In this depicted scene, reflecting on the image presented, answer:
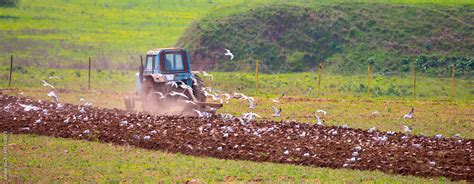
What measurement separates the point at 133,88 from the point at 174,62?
18.3 meters

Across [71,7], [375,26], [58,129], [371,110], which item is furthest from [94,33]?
[58,129]

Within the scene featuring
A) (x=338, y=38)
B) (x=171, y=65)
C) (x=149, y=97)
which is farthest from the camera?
(x=338, y=38)

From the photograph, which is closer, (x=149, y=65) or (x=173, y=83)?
(x=173, y=83)

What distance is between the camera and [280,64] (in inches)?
2314

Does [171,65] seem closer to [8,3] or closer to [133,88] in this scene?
[133,88]

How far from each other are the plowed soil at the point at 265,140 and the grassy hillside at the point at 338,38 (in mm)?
32000


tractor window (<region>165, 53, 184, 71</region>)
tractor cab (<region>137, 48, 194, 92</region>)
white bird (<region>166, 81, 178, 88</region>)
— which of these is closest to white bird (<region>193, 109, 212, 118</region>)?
white bird (<region>166, 81, 178, 88</region>)

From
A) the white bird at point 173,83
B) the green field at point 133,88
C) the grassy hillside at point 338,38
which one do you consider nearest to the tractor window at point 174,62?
the white bird at point 173,83

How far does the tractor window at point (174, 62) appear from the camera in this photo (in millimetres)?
29422

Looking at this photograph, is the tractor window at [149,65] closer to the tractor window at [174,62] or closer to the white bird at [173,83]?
the tractor window at [174,62]

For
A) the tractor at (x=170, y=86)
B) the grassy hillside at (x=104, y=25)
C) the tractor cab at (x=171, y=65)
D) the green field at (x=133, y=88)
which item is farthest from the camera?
the grassy hillside at (x=104, y=25)

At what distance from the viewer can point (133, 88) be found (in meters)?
47.4

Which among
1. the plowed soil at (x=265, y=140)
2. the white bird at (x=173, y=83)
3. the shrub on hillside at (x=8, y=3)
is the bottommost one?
the plowed soil at (x=265, y=140)

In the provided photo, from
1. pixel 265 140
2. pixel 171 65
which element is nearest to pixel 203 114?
pixel 171 65
